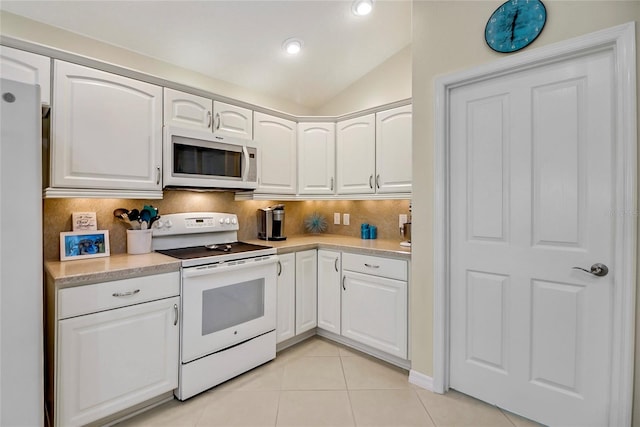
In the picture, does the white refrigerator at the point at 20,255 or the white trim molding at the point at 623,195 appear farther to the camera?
the white trim molding at the point at 623,195

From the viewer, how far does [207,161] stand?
236 centimetres

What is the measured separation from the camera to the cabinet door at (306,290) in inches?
108

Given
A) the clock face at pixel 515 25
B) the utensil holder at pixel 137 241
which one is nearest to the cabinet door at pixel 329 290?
the utensil holder at pixel 137 241

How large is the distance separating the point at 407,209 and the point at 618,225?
1.58 metres

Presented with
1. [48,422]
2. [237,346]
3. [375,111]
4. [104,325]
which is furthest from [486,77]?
[48,422]

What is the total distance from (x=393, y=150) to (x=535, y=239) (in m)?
1.27

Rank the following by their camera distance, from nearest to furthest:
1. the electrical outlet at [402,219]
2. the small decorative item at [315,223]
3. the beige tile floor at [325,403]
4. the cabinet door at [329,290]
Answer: the beige tile floor at [325,403]
the cabinet door at [329,290]
the electrical outlet at [402,219]
the small decorative item at [315,223]

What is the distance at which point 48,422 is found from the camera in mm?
1722

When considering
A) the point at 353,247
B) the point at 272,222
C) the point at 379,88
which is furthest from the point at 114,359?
the point at 379,88

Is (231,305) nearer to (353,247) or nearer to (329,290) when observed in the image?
(329,290)

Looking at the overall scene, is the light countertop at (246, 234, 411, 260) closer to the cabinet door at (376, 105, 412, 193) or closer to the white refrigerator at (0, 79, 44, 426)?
the cabinet door at (376, 105, 412, 193)

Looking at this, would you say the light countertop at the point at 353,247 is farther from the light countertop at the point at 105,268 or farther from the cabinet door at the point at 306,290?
the light countertop at the point at 105,268

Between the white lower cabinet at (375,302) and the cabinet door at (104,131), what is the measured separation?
A: 1643 mm

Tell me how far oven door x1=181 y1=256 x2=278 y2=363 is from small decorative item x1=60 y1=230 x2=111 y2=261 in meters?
0.65
